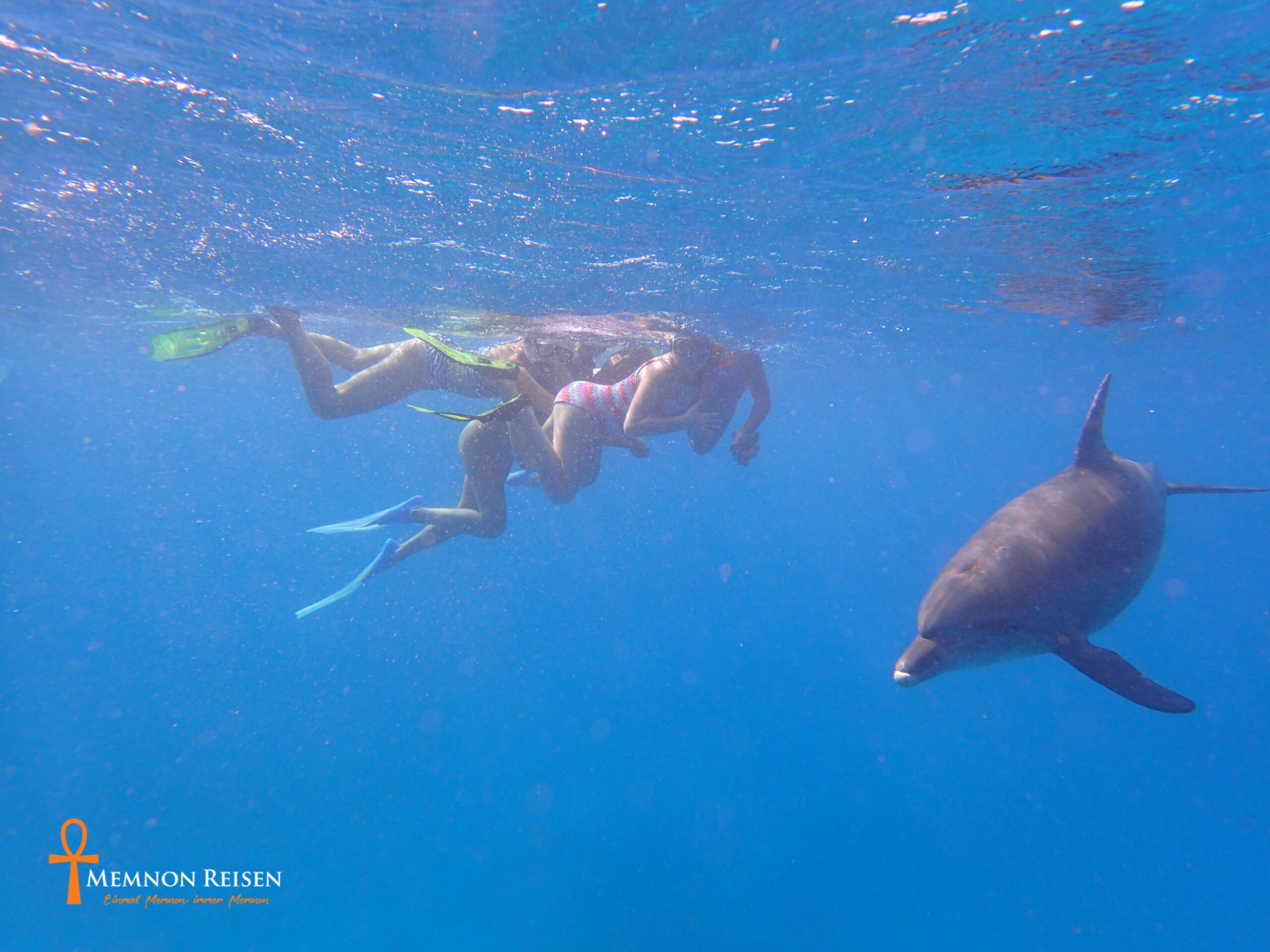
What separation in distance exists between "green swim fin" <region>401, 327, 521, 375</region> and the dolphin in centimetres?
484

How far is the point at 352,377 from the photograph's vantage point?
322 inches

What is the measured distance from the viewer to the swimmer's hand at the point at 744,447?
9430 millimetres

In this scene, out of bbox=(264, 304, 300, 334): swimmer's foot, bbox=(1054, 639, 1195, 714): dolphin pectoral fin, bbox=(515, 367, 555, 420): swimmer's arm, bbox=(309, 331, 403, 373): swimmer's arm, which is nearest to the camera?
bbox=(1054, 639, 1195, 714): dolphin pectoral fin

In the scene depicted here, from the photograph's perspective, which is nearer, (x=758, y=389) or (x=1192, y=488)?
(x=1192, y=488)

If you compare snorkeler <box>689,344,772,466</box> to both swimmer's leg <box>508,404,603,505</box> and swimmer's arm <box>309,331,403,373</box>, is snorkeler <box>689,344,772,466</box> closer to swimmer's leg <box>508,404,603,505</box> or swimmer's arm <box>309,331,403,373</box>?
swimmer's leg <box>508,404,603,505</box>

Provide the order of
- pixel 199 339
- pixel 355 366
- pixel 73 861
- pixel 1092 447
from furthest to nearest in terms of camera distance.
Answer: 1. pixel 73 861
2. pixel 355 366
3. pixel 199 339
4. pixel 1092 447

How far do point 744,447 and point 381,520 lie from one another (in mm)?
5834

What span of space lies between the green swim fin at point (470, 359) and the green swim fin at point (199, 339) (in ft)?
15.1

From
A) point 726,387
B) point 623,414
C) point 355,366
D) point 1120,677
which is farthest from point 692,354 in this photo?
point 1120,677

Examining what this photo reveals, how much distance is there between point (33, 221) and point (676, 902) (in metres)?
20.2

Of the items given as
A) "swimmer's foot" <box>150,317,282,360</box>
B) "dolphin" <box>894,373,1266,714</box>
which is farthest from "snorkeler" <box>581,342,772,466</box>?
"swimmer's foot" <box>150,317,282,360</box>

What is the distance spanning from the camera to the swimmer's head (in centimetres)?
821

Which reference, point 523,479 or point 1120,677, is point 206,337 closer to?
point 523,479

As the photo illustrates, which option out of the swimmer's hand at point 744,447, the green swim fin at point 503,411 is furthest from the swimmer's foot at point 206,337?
the swimmer's hand at point 744,447
